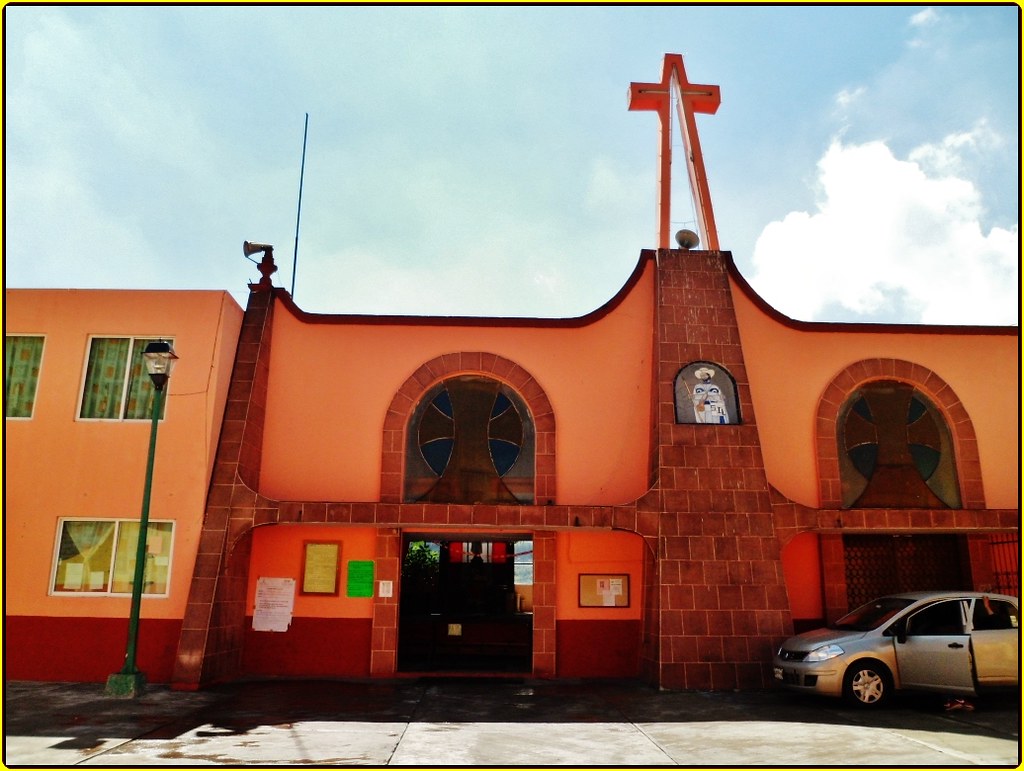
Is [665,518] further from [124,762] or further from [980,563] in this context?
[124,762]

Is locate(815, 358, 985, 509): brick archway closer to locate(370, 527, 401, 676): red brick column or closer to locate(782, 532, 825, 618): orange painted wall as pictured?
locate(782, 532, 825, 618): orange painted wall

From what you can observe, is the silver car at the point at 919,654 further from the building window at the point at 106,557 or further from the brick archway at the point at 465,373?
the building window at the point at 106,557

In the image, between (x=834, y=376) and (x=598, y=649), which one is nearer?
(x=598, y=649)

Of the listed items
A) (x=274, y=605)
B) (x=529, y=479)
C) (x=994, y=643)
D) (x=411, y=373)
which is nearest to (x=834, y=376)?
(x=994, y=643)

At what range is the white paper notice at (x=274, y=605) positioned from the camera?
42.1 feet

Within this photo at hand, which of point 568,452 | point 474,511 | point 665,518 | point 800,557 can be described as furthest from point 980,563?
point 474,511

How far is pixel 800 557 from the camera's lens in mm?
13250

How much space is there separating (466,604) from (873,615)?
26.7 feet

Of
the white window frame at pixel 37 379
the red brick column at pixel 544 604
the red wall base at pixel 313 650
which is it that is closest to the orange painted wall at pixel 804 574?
the red brick column at pixel 544 604

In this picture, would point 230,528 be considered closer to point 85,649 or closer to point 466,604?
point 85,649

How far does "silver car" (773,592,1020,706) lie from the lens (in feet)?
33.3

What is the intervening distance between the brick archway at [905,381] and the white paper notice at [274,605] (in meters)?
9.47

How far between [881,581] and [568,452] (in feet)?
19.6

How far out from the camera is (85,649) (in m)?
12.0
